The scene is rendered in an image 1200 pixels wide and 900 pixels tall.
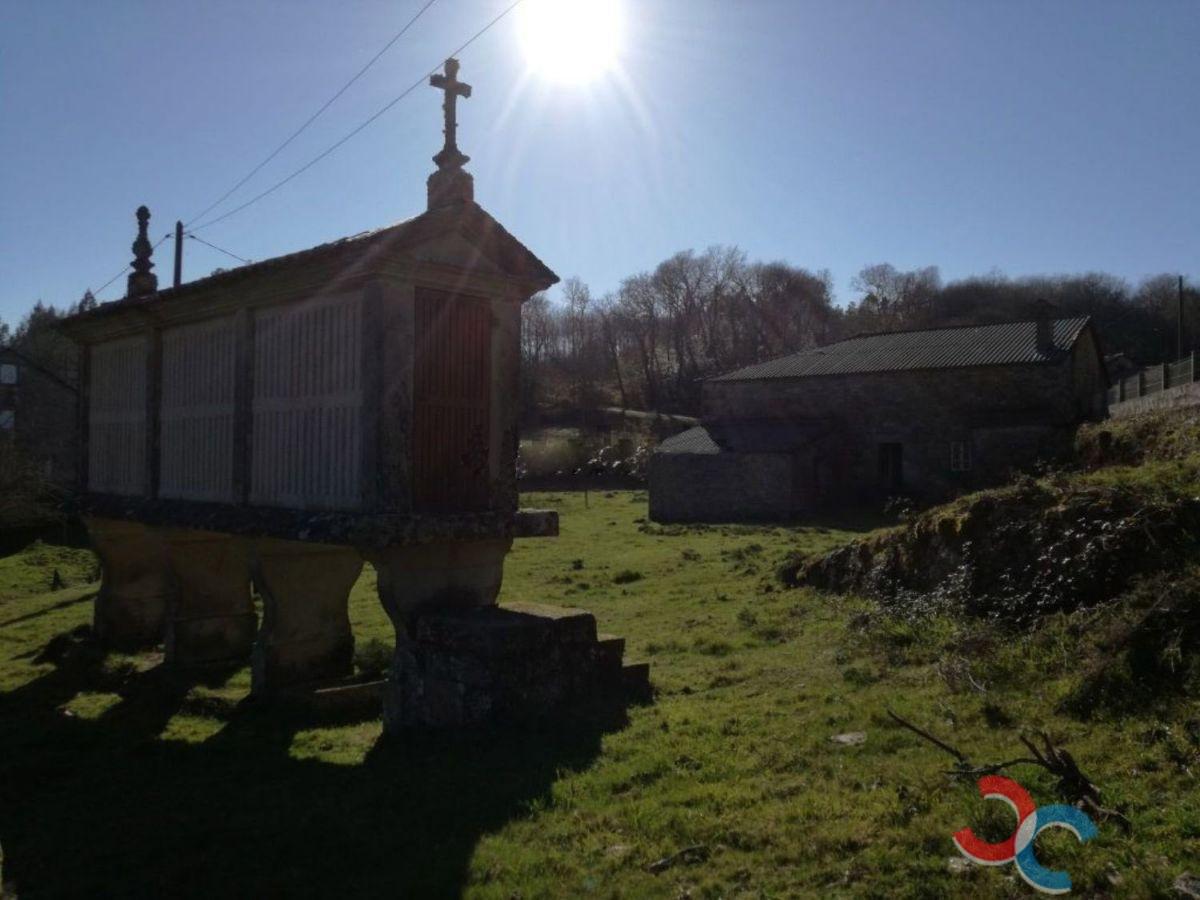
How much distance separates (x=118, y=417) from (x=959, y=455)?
2701 centimetres

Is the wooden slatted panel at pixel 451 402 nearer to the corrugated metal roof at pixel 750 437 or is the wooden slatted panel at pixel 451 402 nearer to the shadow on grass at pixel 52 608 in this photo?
the shadow on grass at pixel 52 608

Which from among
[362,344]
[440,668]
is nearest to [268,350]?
[362,344]

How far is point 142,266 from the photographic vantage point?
43.3 feet

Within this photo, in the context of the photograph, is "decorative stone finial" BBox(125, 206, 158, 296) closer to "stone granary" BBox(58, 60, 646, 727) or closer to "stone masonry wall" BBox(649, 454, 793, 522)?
"stone granary" BBox(58, 60, 646, 727)

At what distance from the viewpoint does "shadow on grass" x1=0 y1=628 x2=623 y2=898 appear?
5.21m

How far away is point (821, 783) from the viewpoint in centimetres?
528

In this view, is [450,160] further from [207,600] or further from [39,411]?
[39,411]

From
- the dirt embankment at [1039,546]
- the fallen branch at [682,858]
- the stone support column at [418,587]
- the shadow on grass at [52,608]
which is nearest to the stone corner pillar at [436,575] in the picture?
the stone support column at [418,587]

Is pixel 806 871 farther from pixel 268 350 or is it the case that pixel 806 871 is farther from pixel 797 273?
pixel 797 273

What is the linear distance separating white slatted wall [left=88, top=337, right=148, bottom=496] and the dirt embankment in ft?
27.6

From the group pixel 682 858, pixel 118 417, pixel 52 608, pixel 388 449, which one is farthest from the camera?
pixel 52 608

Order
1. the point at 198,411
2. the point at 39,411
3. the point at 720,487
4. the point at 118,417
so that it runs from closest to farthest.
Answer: the point at 198,411, the point at 118,417, the point at 720,487, the point at 39,411

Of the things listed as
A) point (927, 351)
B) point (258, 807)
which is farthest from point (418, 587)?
point (927, 351)

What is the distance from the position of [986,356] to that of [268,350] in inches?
1121
